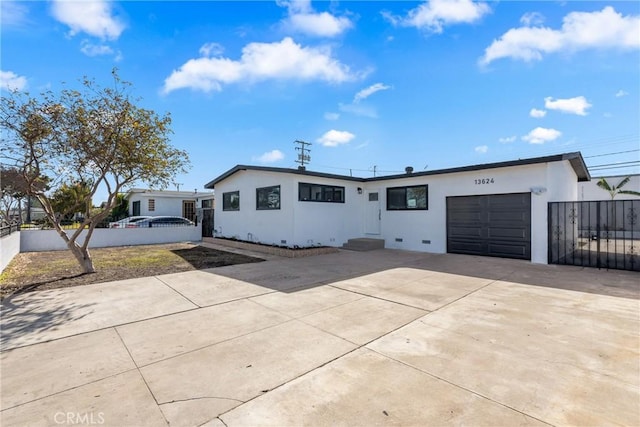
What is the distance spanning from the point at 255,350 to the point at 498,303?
4058 millimetres

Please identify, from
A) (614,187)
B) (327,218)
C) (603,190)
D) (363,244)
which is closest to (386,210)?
(363,244)

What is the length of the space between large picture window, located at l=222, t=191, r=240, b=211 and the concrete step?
5928 millimetres

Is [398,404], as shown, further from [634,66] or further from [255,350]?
[634,66]

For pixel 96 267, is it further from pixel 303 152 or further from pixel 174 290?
pixel 303 152

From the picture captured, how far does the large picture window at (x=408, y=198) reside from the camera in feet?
38.4

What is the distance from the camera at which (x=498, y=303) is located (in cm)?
502

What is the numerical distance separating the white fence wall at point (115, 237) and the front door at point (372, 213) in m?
9.56

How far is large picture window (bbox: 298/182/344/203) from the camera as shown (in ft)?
38.2

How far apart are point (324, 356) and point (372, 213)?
34.3ft


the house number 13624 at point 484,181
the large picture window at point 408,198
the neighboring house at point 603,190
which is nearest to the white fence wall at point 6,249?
the large picture window at point 408,198

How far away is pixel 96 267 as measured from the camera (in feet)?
27.5

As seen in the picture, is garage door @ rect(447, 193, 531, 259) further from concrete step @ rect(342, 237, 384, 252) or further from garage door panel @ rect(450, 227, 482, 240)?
concrete step @ rect(342, 237, 384, 252)

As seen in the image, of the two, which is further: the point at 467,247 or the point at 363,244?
the point at 363,244

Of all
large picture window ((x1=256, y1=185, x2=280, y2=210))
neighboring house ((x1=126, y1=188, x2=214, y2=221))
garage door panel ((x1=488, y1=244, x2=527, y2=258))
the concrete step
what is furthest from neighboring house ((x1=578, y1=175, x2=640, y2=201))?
neighboring house ((x1=126, y1=188, x2=214, y2=221))
